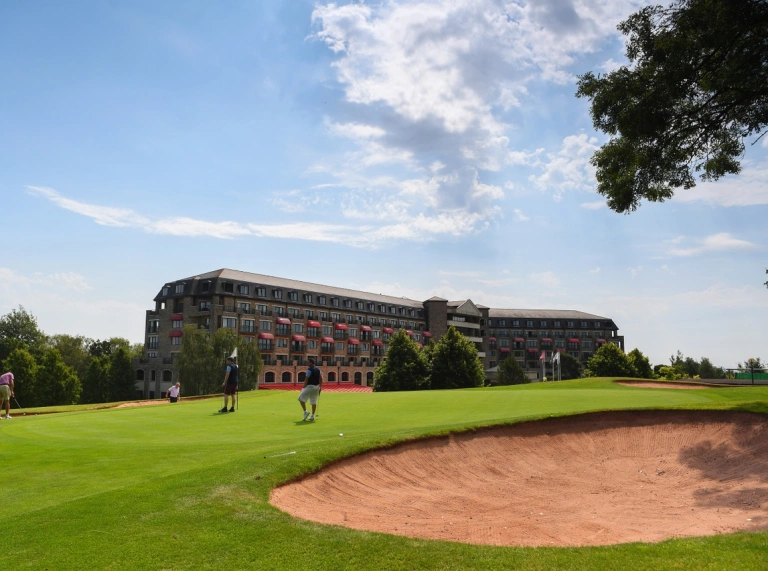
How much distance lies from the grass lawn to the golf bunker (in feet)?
2.57

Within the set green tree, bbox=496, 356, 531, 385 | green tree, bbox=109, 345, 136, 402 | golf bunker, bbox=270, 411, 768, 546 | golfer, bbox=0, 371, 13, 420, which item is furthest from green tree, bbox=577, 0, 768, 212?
green tree, bbox=109, 345, 136, 402

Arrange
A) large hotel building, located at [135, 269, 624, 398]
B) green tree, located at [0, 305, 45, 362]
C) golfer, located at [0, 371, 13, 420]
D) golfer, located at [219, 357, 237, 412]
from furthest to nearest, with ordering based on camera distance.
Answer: green tree, located at [0, 305, 45, 362] < large hotel building, located at [135, 269, 624, 398] < golfer, located at [0, 371, 13, 420] < golfer, located at [219, 357, 237, 412]

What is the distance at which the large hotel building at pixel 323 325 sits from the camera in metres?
89.8

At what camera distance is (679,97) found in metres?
19.6

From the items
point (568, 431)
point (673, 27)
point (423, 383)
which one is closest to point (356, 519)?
point (568, 431)

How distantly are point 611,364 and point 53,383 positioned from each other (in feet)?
255

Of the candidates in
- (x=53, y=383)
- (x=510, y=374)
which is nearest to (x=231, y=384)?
(x=53, y=383)

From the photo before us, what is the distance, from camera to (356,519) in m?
9.82

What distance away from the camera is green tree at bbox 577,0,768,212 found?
18.2 metres

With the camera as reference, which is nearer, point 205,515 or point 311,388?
point 205,515

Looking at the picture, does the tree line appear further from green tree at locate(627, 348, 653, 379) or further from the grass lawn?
green tree at locate(627, 348, 653, 379)

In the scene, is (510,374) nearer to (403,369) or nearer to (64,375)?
(403,369)

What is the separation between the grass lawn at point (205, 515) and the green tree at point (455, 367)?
2042 inches

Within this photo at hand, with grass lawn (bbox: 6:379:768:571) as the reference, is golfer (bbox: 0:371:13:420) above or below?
above
